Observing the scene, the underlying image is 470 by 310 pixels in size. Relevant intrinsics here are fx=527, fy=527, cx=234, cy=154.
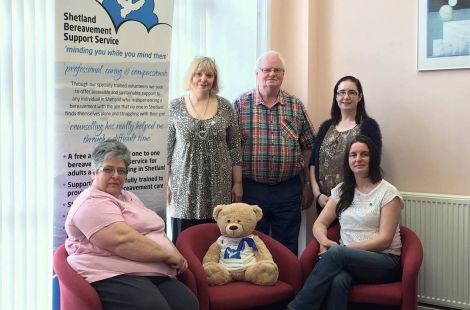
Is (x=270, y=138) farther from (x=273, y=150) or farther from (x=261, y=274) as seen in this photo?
(x=261, y=274)

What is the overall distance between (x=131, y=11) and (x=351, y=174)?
5.15 feet

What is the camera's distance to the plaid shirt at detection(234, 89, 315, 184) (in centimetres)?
339

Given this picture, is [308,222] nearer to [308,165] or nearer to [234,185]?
[308,165]

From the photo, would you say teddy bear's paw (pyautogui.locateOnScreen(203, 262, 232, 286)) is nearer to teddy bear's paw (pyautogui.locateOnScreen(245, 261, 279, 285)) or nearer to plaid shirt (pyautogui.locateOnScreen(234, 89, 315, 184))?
teddy bear's paw (pyautogui.locateOnScreen(245, 261, 279, 285))

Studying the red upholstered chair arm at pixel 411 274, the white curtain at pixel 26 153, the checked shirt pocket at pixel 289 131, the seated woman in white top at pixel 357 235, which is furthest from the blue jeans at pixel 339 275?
the white curtain at pixel 26 153

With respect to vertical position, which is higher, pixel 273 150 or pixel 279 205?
pixel 273 150

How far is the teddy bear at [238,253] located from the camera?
276 cm

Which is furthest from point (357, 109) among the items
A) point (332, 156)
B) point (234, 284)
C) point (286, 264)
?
point (234, 284)

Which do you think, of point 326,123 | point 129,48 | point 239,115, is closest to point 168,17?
point 129,48

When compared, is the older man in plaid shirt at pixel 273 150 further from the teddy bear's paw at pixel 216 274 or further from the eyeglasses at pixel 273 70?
the teddy bear's paw at pixel 216 274

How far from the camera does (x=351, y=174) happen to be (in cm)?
304

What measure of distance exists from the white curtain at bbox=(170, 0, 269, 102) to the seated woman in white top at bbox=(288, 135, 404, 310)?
4.38 feet

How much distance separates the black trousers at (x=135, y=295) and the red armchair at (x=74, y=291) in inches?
2.3

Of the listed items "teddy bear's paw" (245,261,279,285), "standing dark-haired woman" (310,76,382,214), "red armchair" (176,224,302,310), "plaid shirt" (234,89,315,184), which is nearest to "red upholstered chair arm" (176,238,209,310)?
"red armchair" (176,224,302,310)
